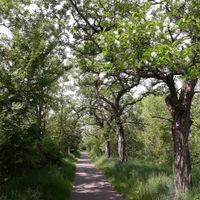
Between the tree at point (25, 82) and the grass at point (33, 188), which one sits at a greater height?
the tree at point (25, 82)

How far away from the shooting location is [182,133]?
452 inches

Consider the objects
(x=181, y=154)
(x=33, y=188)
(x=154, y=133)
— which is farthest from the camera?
(x=154, y=133)

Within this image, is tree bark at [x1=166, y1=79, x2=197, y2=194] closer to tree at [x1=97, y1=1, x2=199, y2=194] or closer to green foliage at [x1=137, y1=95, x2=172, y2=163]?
tree at [x1=97, y1=1, x2=199, y2=194]

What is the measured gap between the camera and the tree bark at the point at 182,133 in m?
11.3

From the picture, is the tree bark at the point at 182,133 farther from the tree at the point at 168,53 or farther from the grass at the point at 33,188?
the grass at the point at 33,188

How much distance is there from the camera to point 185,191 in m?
10.7

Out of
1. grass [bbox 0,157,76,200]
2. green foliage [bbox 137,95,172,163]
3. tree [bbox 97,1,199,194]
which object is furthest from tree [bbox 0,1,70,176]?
green foliage [bbox 137,95,172,163]

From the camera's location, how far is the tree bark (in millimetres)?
11289

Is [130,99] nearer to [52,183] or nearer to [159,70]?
[52,183]

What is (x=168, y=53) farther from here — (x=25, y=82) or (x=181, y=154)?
(x=25, y=82)

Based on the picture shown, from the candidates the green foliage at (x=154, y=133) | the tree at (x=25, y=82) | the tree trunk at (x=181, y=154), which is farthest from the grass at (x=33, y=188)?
the green foliage at (x=154, y=133)

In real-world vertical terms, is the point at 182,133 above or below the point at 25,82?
below

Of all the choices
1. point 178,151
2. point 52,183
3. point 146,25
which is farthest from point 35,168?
point 146,25

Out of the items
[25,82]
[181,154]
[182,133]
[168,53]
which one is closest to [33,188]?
[25,82]
